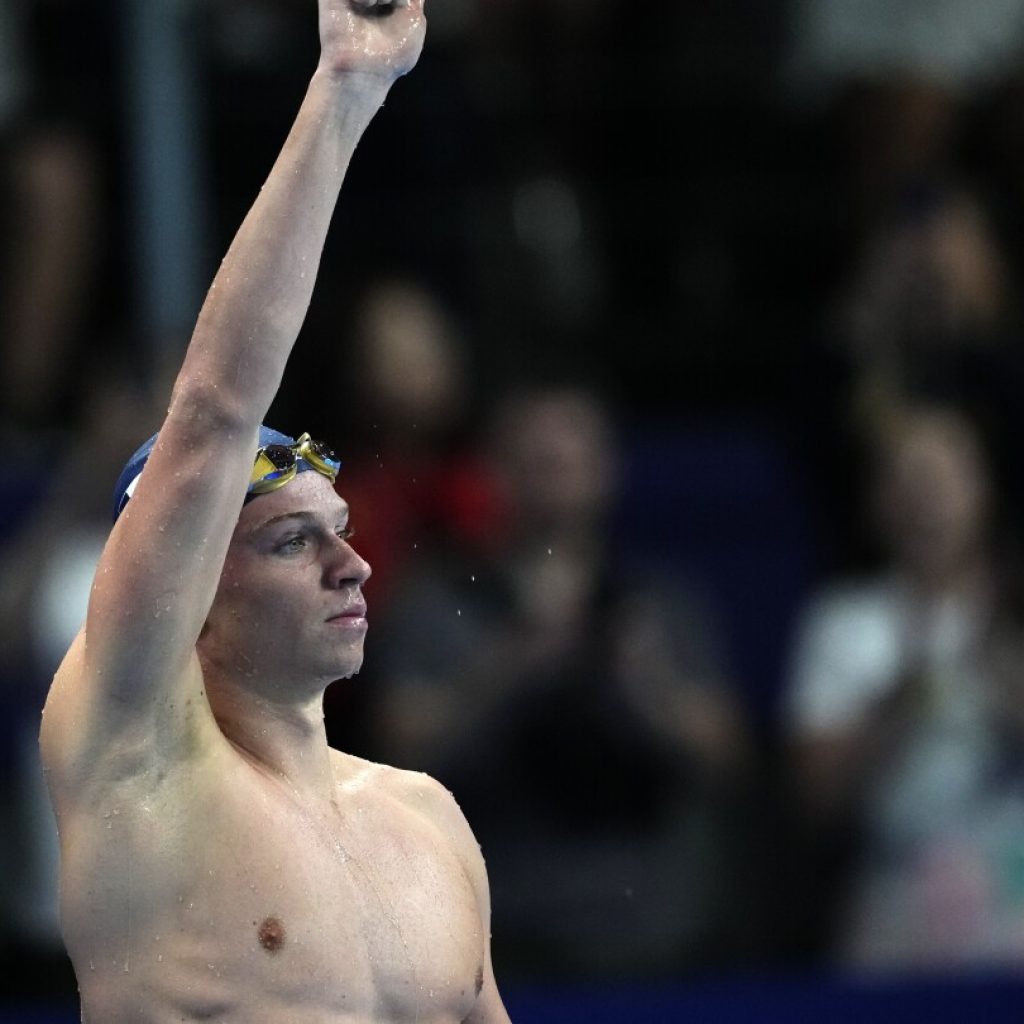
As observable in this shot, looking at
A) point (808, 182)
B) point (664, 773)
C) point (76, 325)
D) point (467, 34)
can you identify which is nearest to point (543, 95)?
point (467, 34)

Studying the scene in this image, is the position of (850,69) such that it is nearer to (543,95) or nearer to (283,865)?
(543,95)

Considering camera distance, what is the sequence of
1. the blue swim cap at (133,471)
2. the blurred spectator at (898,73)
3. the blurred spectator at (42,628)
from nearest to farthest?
1. the blue swim cap at (133,471)
2. the blurred spectator at (42,628)
3. the blurred spectator at (898,73)

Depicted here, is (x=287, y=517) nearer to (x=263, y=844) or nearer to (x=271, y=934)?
(x=263, y=844)

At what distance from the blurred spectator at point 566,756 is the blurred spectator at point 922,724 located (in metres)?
0.35

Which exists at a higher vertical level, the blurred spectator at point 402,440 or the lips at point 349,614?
the blurred spectator at point 402,440

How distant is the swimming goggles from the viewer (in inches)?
126

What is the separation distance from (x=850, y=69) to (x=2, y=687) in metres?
3.88

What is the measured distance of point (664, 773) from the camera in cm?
610

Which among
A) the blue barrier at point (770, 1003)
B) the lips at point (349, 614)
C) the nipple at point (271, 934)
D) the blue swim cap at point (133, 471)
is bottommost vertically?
the blue barrier at point (770, 1003)

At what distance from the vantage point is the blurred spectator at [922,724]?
590cm

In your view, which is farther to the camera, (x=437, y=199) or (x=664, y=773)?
(x=437, y=199)

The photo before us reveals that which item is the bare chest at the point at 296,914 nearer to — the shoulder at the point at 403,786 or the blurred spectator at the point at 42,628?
the shoulder at the point at 403,786

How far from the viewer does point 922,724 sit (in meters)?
6.07

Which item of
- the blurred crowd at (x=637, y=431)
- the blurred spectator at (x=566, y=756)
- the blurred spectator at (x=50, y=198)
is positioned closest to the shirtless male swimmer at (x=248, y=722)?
the blurred crowd at (x=637, y=431)
